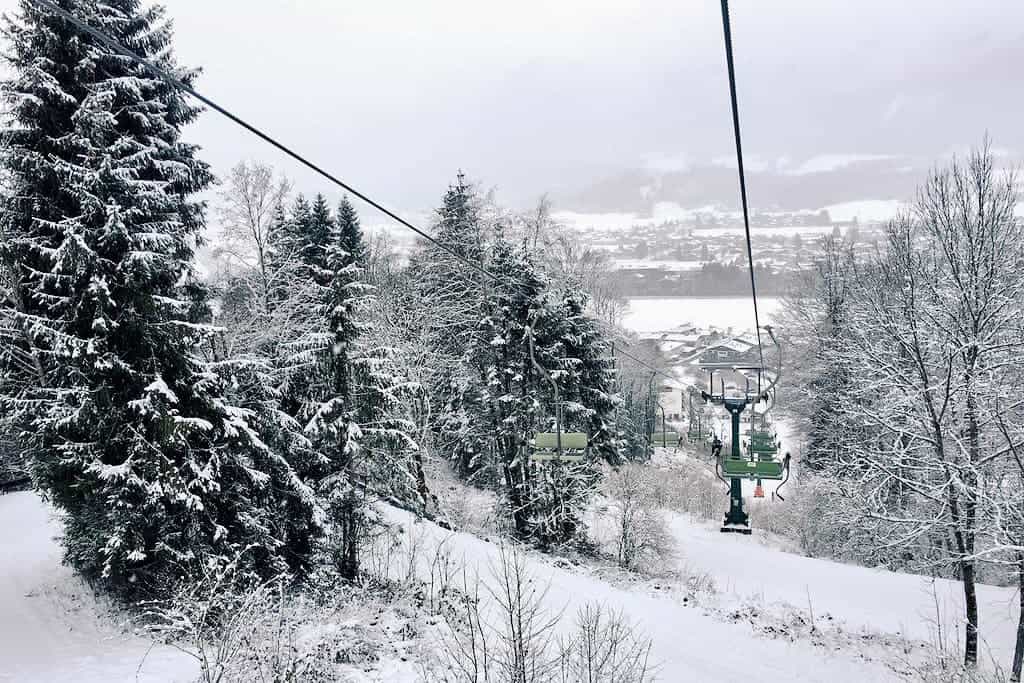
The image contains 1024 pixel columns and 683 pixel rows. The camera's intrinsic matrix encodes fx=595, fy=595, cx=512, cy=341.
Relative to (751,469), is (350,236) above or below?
above

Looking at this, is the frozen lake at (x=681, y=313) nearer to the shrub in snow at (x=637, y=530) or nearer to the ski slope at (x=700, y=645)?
the shrub in snow at (x=637, y=530)

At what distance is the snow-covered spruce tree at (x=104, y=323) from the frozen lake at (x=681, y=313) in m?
35.6

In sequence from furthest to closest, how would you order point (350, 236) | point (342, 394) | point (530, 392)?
Result: point (530, 392)
point (350, 236)
point (342, 394)

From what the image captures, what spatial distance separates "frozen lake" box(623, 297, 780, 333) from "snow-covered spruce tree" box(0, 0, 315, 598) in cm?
3562

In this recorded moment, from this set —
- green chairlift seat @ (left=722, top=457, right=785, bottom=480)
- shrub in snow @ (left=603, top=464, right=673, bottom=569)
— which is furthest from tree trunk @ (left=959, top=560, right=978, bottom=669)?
→ shrub in snow @ (left=603, top=464, right=673, bottom=569)

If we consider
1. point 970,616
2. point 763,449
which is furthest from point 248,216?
point 970,616

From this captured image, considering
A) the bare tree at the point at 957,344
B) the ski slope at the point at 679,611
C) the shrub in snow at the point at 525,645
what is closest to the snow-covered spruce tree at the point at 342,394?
the ski slope at the point at 679,611

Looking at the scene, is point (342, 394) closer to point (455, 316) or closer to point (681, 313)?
point (455, 316)

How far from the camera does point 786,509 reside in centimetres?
2723

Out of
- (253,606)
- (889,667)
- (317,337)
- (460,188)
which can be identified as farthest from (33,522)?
(889,667)

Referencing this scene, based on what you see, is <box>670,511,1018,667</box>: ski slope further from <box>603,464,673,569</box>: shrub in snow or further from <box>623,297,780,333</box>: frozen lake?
<box>623,297,780,333</box>: frozen lake

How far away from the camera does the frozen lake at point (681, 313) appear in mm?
45594

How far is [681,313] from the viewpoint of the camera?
49.7 m

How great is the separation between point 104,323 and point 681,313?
148ft
